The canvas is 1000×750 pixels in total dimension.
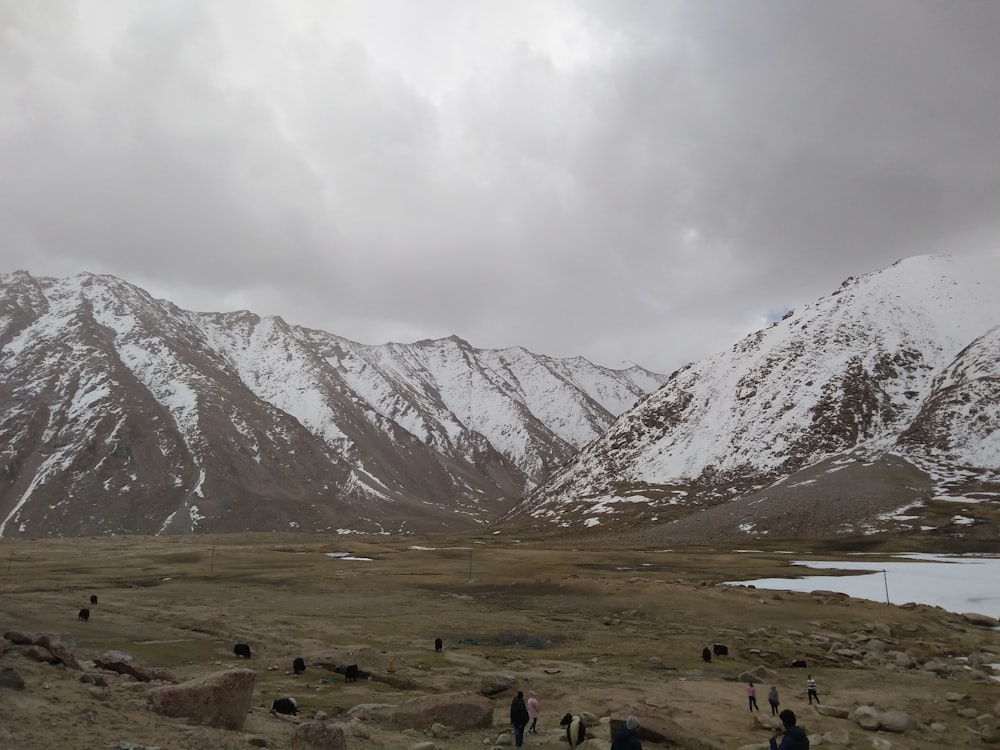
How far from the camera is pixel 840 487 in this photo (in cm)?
13900

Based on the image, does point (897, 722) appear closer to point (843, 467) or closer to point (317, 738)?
point (317, 738)

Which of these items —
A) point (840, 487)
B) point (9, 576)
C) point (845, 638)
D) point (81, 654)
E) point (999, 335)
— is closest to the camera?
point (81, 654)

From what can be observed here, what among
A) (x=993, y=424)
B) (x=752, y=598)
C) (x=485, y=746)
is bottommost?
(x=485, y=746)

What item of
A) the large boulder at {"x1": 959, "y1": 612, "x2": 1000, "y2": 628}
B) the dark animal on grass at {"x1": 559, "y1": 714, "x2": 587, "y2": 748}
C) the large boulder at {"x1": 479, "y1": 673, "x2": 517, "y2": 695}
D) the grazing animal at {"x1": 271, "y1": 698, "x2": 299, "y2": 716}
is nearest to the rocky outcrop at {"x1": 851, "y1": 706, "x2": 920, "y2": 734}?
the dark animal on grass at {"x1": 559, "y1": 714, "x2": 587, "y2": 748}

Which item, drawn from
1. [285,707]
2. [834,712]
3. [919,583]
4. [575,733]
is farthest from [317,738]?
[919,583]

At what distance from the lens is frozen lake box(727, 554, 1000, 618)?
2152 inches

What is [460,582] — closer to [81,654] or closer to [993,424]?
[81,654]

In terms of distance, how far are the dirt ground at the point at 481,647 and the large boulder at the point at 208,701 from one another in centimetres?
42

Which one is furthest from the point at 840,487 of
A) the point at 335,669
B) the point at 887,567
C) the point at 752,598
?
the point at 335,669

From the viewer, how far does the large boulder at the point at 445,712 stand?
2127 cm

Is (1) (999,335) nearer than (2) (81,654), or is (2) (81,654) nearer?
(2) (81,654)

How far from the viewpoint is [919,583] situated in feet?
203

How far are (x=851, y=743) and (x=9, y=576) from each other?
80792 millimetres

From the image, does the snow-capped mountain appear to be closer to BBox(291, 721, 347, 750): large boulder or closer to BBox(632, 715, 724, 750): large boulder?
BBox(632, 715, 724, 750): large boulder
